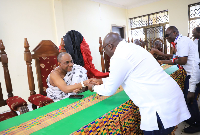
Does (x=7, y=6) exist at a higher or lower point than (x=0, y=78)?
higher

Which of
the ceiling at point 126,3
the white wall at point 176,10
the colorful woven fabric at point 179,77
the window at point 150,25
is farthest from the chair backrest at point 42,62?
the white wall at point 176,10

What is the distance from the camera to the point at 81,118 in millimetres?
1027

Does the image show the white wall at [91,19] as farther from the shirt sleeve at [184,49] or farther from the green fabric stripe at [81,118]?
the green fabric stripe at [81,118]

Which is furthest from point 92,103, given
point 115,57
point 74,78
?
point 74,78

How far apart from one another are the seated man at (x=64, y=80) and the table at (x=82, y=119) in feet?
1.01

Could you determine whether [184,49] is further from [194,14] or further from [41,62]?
[194,14]

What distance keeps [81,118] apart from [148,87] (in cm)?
54

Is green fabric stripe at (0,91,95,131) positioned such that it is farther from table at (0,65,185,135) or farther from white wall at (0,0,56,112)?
white wall at (0,0,56,112)

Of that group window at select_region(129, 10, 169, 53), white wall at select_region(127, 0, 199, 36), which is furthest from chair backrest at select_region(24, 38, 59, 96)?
white wall at select_region(127, 0, 199, 36)

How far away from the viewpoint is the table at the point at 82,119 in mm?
921

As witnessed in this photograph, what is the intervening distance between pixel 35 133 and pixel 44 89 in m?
1.37

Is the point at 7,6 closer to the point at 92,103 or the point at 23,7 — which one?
the point at 23,7

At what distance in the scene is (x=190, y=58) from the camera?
81.1 inches

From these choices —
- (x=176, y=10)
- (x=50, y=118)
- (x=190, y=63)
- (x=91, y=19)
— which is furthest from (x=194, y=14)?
(x=50, y=118)
